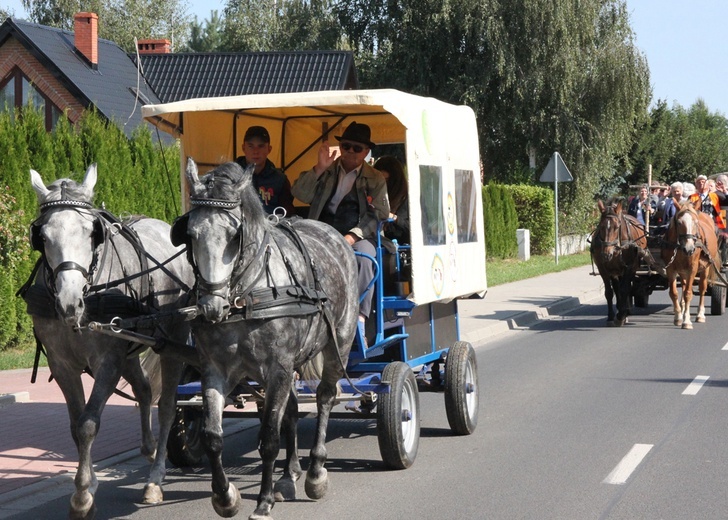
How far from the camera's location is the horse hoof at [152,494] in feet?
21.1

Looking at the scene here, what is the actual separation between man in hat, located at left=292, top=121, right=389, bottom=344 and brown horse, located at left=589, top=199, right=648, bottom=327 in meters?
9.47

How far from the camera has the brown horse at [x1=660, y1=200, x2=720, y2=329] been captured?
16672 mm

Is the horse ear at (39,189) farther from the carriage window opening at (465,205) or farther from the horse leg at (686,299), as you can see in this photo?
the horse leg at (686,299)

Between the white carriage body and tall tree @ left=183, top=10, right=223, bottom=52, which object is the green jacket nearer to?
the white carriage body

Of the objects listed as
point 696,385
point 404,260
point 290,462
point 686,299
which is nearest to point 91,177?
point 290,462

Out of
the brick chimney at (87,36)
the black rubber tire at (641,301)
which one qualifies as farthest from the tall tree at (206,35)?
the black rubber tire at (641,301)

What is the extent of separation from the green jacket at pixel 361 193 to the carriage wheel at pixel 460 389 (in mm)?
1361

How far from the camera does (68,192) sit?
5715 millimetres

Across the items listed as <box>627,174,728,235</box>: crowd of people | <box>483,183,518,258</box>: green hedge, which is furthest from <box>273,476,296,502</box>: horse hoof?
<box>483,183,518,258</box>: green hedge

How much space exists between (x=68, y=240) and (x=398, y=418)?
8.49ft

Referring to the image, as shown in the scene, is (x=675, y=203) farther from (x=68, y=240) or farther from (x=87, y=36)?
(x=87, y=36)

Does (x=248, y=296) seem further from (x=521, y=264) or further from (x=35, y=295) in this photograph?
(x=521, y=264)

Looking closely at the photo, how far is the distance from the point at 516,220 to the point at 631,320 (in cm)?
1552

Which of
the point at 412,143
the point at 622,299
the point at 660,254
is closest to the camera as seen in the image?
the point at 412,143
